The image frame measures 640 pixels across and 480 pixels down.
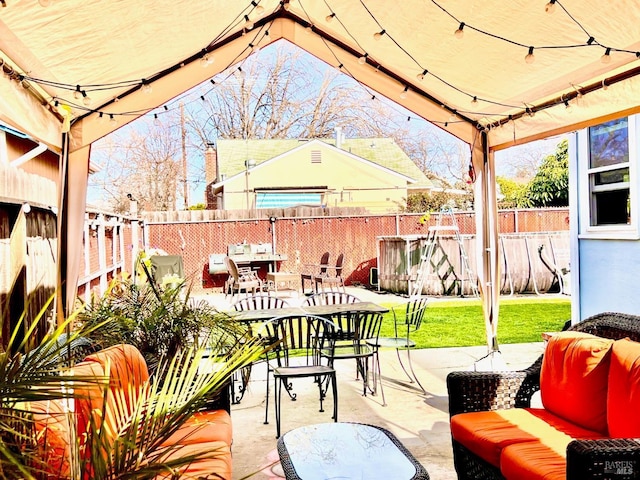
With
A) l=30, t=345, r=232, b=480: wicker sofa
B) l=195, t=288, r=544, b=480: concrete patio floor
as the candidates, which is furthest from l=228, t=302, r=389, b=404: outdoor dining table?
l=30, t=345, r=232, b=480: wicker sofa

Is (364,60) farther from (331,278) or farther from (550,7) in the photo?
(331,278)

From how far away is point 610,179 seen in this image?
572cm

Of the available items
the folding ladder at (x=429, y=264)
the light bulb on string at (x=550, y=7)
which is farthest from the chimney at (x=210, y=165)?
the light bulb on string at (x=550, y=7)

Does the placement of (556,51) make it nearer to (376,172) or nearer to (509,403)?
(509,403)

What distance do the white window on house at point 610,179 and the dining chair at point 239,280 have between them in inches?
269

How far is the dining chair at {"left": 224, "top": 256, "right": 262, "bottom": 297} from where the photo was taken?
12.2m

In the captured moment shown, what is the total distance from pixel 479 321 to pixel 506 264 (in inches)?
155

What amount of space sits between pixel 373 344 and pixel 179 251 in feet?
34.1

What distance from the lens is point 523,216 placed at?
16359mm

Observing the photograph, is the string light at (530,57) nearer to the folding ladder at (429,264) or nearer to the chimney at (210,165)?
the folding ladder at (429,264)

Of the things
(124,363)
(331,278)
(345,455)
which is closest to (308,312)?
(345,455)

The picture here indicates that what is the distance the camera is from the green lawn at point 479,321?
26.9ft

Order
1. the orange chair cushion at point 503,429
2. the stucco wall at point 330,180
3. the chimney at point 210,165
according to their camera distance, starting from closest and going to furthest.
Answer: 1. the orange chair cushion at point 503,429
2. the stucco wall at point 330,180
3. the chimney at point 210,165

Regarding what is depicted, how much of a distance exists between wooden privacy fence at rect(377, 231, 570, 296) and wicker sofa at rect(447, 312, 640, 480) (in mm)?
9509
